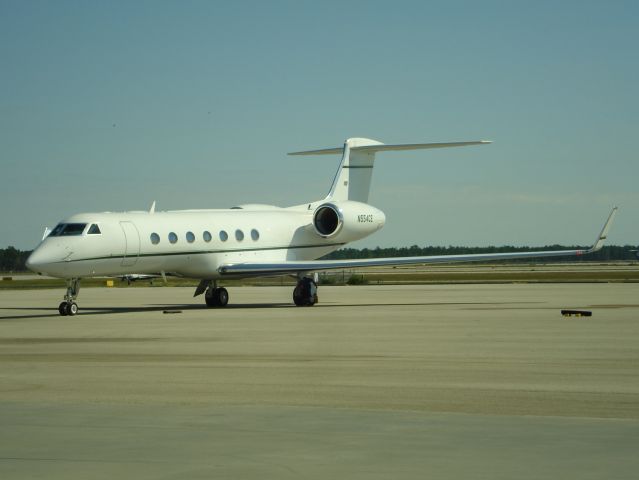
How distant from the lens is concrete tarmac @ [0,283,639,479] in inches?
265

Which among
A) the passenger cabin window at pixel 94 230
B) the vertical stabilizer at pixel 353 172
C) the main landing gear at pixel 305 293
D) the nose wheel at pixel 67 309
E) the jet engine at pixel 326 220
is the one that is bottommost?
the nose wheel at pixel 67 309

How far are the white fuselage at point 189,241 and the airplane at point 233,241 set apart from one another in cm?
3

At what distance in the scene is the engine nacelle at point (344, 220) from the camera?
110ft

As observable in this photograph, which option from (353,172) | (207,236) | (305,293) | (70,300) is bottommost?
(70,300)

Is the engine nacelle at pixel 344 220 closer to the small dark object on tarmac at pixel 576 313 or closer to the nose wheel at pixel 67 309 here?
the nose wheel at pixel 67 309

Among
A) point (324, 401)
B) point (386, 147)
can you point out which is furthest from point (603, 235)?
point (324, 401)

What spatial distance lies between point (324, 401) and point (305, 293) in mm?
21295

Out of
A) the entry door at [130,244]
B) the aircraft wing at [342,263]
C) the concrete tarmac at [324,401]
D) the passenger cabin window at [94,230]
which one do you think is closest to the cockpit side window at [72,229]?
the passenger cabin window at [94,230]

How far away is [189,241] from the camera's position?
98.6 feet

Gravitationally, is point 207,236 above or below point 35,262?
above

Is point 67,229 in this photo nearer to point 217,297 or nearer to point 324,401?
point 217,297

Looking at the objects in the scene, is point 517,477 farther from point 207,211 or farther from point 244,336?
point 207,211

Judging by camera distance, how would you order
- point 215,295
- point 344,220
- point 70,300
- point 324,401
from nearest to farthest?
point 324,401, point 70,300, point 215,295, point 344,220

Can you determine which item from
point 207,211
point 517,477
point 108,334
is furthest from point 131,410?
point 207,211
